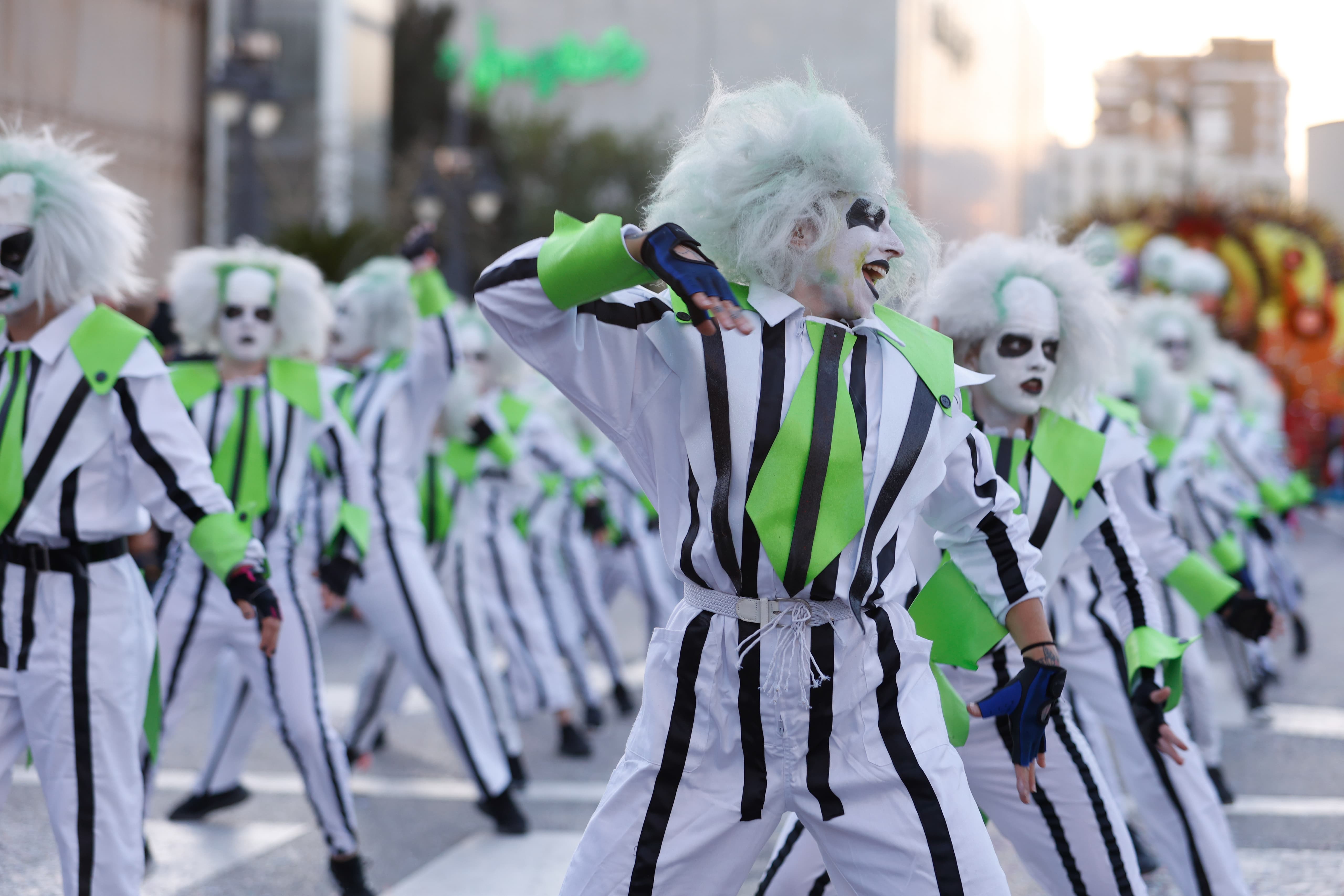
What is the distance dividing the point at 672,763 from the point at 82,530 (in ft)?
6.09

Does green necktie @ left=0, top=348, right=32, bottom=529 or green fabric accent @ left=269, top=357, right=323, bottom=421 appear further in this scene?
green fabric accent @ left=269, top=357, right=323, bottom=421

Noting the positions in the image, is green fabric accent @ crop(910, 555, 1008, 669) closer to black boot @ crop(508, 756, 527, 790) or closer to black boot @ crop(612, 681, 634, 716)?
black boot @ crop(508, 756, 527, 790)

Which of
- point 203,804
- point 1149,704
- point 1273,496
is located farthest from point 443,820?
point 1273,496

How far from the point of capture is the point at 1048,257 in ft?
13.6

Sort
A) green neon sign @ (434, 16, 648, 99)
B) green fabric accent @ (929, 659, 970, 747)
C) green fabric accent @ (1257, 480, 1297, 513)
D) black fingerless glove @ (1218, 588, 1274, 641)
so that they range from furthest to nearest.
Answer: green neon sign @ (434, 16, 648, 99) < green fabric accent @ (1257, 480, 1297, 513) < black fingerless glove @ (1218, 588, 1274, 641) < green fabric accent @ (929, 659, 970, 747)

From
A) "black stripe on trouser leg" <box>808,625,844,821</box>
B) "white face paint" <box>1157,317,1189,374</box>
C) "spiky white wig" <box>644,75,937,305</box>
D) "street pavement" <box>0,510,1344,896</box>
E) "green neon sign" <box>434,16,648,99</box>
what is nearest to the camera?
"black stripe on trouser leg" <box>808,625,844,821</box>

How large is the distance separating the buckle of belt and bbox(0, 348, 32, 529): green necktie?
199 centimetres

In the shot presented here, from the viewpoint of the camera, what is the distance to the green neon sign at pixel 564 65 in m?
52.4

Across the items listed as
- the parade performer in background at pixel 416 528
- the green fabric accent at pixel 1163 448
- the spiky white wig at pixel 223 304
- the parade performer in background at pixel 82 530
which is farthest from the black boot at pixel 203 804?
the green fabric accent at pixel 1163 448

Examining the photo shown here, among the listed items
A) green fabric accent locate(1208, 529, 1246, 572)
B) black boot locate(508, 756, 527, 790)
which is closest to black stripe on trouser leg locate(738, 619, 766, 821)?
green fabric accent locate(1208, 529, 1246, 572)

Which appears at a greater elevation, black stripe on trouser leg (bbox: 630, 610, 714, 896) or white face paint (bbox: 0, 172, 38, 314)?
white face paint (bbox: 0, 172, 38, 314)

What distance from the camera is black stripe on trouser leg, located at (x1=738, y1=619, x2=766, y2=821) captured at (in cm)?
260

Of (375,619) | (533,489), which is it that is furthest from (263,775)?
(533,489)

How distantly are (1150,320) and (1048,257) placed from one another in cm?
529
